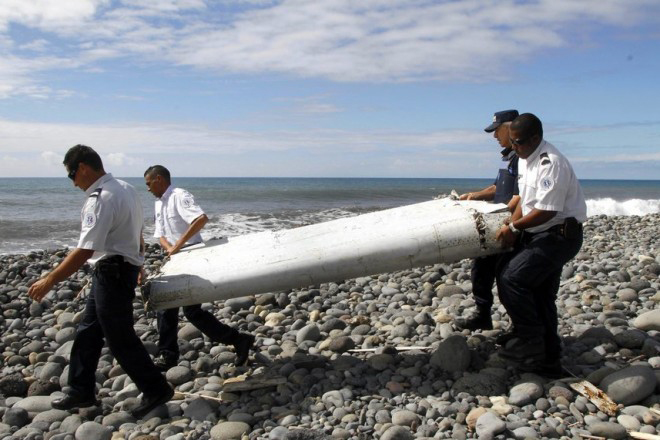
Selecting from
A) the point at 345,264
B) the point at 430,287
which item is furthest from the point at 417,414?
the point at 430,287

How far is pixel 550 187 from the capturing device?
150 inches

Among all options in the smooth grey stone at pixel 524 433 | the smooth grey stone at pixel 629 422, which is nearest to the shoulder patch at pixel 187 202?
the smooth grey stone at pixel 524 433

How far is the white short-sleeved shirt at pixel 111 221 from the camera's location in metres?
3.78

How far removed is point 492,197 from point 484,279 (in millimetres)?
729

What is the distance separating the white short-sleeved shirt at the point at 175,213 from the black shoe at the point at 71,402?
60.3 inches

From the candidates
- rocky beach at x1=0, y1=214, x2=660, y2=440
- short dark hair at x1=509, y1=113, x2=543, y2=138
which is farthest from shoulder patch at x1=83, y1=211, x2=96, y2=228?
short dark hair at x1=509, y1=113, x2=543, y2=138

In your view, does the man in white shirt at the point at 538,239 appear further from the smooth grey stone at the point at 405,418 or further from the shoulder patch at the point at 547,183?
the smooth grey stone at the point at 405,418

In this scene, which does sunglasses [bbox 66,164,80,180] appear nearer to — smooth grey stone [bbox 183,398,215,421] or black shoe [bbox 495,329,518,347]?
smooth grey stone [bbox 183,398,215,421]

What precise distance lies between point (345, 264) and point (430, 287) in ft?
12.2

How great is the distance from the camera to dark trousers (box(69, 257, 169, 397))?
3.98 m

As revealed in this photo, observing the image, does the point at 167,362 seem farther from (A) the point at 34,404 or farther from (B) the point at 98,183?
(B) the point at 98,183

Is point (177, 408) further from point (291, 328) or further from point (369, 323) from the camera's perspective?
point (369, 323)

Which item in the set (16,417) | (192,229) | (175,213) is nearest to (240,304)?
(175,213)

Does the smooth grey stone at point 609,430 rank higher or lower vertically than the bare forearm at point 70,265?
lower
